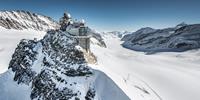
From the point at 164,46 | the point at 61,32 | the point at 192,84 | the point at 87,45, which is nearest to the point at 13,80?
the point at 61,32

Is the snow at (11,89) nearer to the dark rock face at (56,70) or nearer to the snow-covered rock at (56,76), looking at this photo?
the snow-covered rock at (56,76)

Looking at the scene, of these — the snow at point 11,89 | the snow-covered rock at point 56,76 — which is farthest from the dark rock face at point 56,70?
the snow at point 11,89

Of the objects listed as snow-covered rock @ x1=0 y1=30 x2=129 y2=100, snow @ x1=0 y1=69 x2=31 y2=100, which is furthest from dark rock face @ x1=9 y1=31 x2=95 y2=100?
snow @ x1=0 y1=69 x2=31 y2=100

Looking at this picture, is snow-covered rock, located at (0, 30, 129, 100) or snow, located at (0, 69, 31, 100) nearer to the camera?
snow-covered rock, located at (0, 30, 129, 100)

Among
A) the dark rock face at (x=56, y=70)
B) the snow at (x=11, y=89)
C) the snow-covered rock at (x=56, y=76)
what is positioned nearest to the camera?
the snow-covered rock at (x=56, y=76)

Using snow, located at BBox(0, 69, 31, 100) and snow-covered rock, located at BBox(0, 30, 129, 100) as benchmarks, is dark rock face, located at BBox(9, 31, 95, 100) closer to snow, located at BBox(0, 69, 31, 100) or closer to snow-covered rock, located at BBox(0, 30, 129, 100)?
snow-covered rock, located at BBox(0, 30, 129, 100)

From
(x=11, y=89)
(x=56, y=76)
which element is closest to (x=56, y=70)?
(x=56, y=76)

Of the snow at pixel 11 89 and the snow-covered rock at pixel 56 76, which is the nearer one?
the snow-covered rock at pixel 56 76
